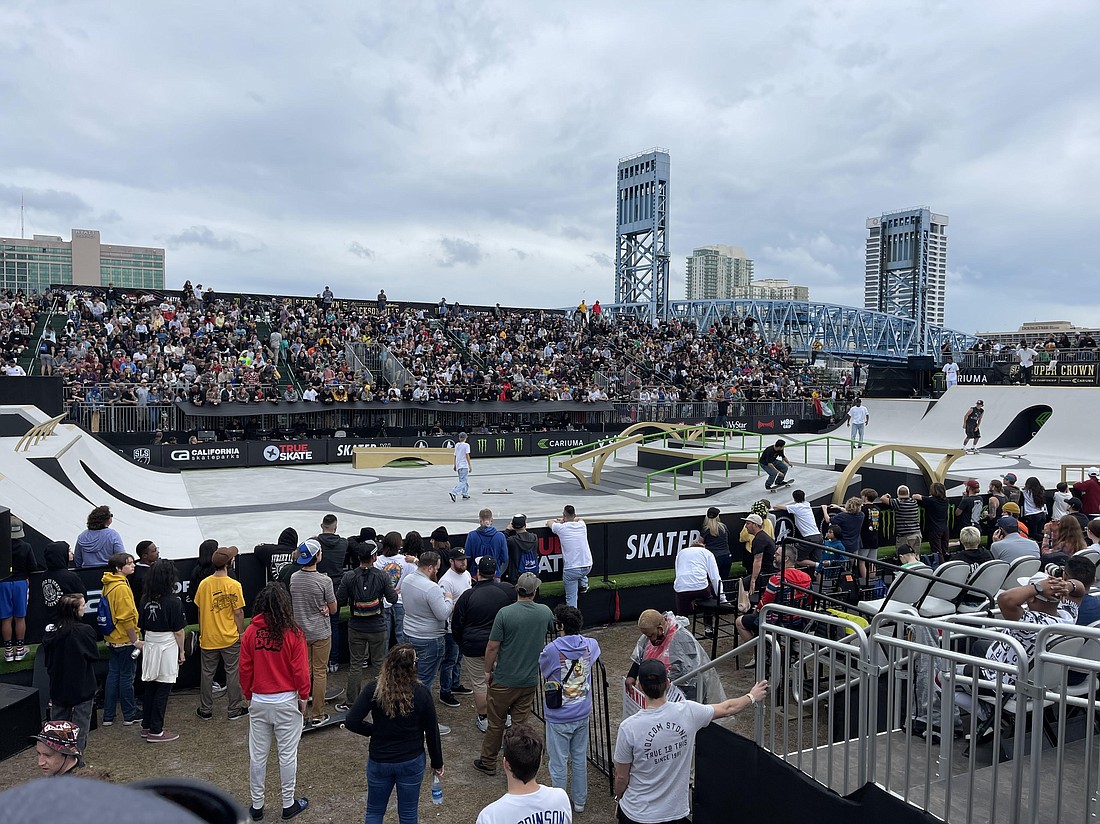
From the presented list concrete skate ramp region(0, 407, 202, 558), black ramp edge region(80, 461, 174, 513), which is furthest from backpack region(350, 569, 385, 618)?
black ramp edge region(80, 461, 174, 513)

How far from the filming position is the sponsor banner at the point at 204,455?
27078 mm

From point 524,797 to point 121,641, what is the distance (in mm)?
5703

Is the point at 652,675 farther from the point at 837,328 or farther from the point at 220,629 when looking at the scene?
the point at 837,328

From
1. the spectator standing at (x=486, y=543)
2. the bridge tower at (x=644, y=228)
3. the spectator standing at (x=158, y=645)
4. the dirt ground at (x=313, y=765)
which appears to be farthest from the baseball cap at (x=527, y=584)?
the bridge tower at (x=644, y=228)

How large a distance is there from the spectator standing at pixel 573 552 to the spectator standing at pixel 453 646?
7.64 feet

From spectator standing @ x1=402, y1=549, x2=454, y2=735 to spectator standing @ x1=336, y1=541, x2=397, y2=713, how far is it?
1.19ft

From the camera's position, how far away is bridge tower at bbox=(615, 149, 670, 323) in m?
71.8

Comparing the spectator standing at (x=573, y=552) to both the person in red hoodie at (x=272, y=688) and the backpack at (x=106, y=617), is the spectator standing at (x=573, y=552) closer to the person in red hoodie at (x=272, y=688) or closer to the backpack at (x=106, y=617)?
the person in red hoodie at (x=272, y=688)

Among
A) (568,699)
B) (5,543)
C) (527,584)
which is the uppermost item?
(527,584)

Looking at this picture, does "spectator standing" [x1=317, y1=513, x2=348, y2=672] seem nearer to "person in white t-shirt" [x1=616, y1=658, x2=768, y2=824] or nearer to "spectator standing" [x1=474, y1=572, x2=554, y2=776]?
"spectator standing" [x1=474, y1=572, x2=554, y2=776]

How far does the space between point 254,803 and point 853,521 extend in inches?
367

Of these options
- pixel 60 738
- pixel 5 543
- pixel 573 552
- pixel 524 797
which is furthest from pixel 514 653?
pixel 5 543

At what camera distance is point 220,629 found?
814 cm

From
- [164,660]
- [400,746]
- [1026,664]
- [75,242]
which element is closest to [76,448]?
[164,660]
